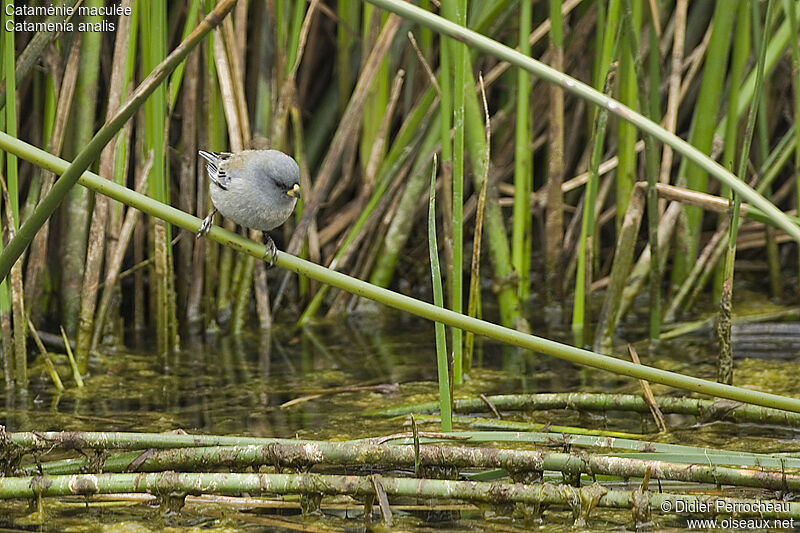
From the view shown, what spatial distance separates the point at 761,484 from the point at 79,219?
104 inches

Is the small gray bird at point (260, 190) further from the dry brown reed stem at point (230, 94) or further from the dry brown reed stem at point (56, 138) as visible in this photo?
the dry brown reed stem at point (230, 94)

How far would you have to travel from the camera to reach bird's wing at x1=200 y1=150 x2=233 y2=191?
2.63m

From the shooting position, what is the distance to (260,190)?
2.56 metres

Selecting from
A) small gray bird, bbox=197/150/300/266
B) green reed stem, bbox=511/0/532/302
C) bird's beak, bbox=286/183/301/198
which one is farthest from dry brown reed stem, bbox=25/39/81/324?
green reed stem, bbox=511/0/532/302

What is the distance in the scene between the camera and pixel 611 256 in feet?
15.3

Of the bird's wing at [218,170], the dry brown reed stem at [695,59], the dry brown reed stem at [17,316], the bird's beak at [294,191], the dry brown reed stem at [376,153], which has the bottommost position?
the dry brown reed stem at [17,316]

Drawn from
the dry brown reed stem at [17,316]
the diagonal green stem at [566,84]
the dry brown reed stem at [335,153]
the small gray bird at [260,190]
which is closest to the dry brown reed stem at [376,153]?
the dry brown reed stem at [335,153]

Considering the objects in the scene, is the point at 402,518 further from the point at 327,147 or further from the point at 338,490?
the point at 327,147

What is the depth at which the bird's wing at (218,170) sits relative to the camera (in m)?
2.63

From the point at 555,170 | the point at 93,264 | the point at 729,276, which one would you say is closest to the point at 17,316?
the point at 93,264

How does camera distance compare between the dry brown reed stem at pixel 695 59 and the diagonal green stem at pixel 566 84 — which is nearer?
the diagonal green stem at pixel 566 84

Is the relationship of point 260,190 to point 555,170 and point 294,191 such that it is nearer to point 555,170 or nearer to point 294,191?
point 294,191

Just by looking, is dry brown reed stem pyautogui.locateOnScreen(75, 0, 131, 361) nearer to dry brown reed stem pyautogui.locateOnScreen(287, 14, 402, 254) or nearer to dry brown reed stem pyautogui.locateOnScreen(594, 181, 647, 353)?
dry brown reed stem pyautogui.locateOnScreen(287, 14, 402, 254)

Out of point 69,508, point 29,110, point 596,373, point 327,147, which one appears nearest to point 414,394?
point 596,373
